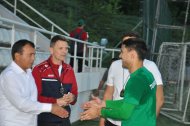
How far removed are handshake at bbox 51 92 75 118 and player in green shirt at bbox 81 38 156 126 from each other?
105 centimetres

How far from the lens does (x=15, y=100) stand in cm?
460

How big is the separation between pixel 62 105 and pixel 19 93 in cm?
81

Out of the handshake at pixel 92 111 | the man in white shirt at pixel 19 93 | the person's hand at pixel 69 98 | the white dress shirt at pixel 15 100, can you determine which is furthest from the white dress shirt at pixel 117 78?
the handshake at pixel 92 111

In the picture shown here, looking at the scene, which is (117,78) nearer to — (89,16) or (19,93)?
(19,93)

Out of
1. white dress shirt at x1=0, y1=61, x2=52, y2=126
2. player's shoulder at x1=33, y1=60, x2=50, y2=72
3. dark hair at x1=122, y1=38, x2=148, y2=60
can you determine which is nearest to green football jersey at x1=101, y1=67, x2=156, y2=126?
dark hair at x1=122, y1=38, x2=148, y2=60

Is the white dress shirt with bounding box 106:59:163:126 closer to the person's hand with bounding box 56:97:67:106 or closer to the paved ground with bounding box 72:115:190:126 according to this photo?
the person's hand with bounding box 56:97:67:106

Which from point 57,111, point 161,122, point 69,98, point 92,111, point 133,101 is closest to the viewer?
point 133,101

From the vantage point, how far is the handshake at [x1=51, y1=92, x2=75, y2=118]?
506 centimetres

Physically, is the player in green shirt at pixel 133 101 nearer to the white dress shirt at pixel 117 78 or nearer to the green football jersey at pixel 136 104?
the green football jersey at pixel 136 104

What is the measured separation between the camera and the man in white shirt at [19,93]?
15.2 feet

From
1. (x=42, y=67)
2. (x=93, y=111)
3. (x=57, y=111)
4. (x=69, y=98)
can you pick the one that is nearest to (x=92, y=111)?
(x=93, y=111)

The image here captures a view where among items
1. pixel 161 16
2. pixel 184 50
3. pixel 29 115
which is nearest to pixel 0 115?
pixel 29 115

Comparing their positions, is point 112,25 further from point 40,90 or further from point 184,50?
point 40,90

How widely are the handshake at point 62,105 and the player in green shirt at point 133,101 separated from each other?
1054 millimetres
